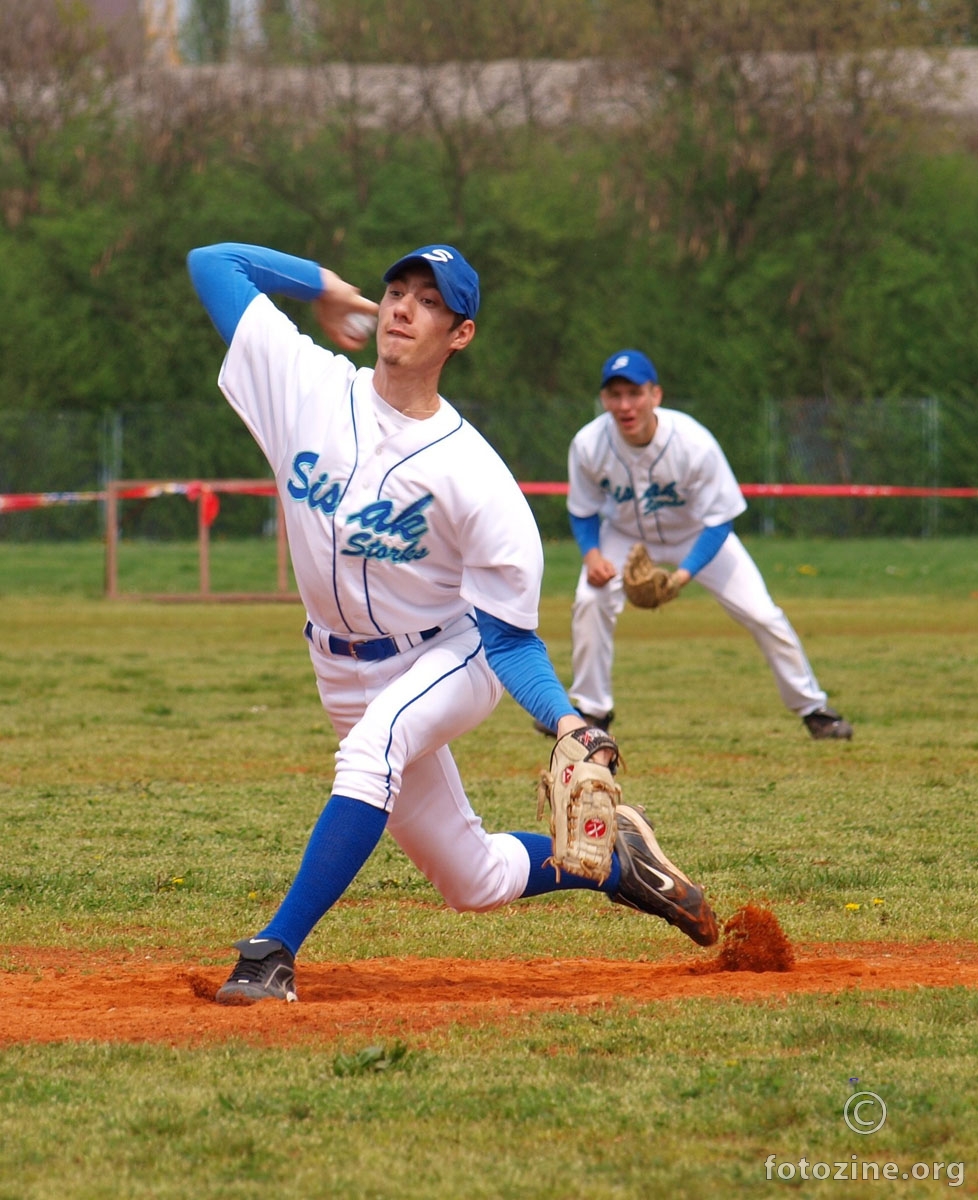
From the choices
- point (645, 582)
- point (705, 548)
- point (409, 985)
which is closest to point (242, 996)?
point (409, 985)

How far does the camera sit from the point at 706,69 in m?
34.2

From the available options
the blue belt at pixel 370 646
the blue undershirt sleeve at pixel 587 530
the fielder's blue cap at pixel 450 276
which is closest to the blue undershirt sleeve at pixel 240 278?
the fielder's blue cap at pixel 450 276

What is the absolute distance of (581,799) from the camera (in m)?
4.34

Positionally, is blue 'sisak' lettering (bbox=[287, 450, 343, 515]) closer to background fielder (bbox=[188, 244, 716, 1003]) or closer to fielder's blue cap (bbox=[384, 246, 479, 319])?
background fielder (bbox=[188, 244, 716, 1003])

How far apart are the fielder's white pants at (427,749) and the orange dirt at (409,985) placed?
31 centimetres

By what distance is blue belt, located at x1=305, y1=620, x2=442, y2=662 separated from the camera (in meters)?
4.75

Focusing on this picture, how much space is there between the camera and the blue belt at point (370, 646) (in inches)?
187

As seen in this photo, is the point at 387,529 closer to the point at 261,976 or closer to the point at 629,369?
the point at 261,976

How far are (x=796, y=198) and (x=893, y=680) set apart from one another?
23.1 meters

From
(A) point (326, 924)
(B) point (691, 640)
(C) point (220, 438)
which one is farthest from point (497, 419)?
(A) point (326, 924)

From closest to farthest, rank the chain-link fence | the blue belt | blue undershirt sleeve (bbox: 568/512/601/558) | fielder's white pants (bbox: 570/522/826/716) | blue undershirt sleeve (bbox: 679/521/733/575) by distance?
the blue belt, blue undershirt sleeve (bbox: 679/521/733/575), fielder's white pants (bbox: 570/522/826/716), blue undershirt sleeve (bbox: 568/512/601/558), the chain-link fence

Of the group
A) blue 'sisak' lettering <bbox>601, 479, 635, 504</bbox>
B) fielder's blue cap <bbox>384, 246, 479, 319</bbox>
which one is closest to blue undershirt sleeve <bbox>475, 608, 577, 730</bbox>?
fielder's blue cap <bbox>384, 246, 479, 319</bbox>

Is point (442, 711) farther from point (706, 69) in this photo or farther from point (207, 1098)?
point (706, 69)

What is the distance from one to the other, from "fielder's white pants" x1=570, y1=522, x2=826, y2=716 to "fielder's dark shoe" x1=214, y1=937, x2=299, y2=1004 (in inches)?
218
